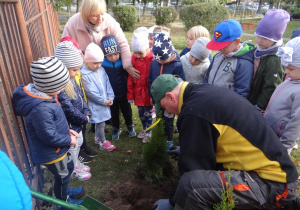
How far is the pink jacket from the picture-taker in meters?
3.36

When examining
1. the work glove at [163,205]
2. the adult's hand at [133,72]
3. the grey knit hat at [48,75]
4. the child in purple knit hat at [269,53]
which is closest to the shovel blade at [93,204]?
the work glove at [163,205]

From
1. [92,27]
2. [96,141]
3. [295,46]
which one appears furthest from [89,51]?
[295,46]

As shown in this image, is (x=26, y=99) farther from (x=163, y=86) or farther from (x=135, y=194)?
(x=135, y=194)

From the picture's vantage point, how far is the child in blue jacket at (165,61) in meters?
3.22

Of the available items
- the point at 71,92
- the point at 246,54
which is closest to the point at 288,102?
the point at 246,54

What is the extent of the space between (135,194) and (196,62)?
2.00m

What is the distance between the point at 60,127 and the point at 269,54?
236 cm

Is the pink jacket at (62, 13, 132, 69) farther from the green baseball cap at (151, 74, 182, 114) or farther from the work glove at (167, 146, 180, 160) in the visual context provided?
the green baseball cap at (151, 74, 182, 114)

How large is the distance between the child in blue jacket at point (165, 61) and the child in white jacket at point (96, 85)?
2.20 ft

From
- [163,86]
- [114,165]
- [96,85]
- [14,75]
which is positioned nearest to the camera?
[163,86]

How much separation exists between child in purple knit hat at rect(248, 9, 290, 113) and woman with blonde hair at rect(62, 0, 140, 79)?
1692 millimetres

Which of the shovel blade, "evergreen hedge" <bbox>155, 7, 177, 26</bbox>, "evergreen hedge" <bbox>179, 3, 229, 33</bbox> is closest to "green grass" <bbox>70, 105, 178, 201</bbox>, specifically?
the shovel blade

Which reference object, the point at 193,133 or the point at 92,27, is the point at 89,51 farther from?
the point at 193,133

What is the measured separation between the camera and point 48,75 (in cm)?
198
